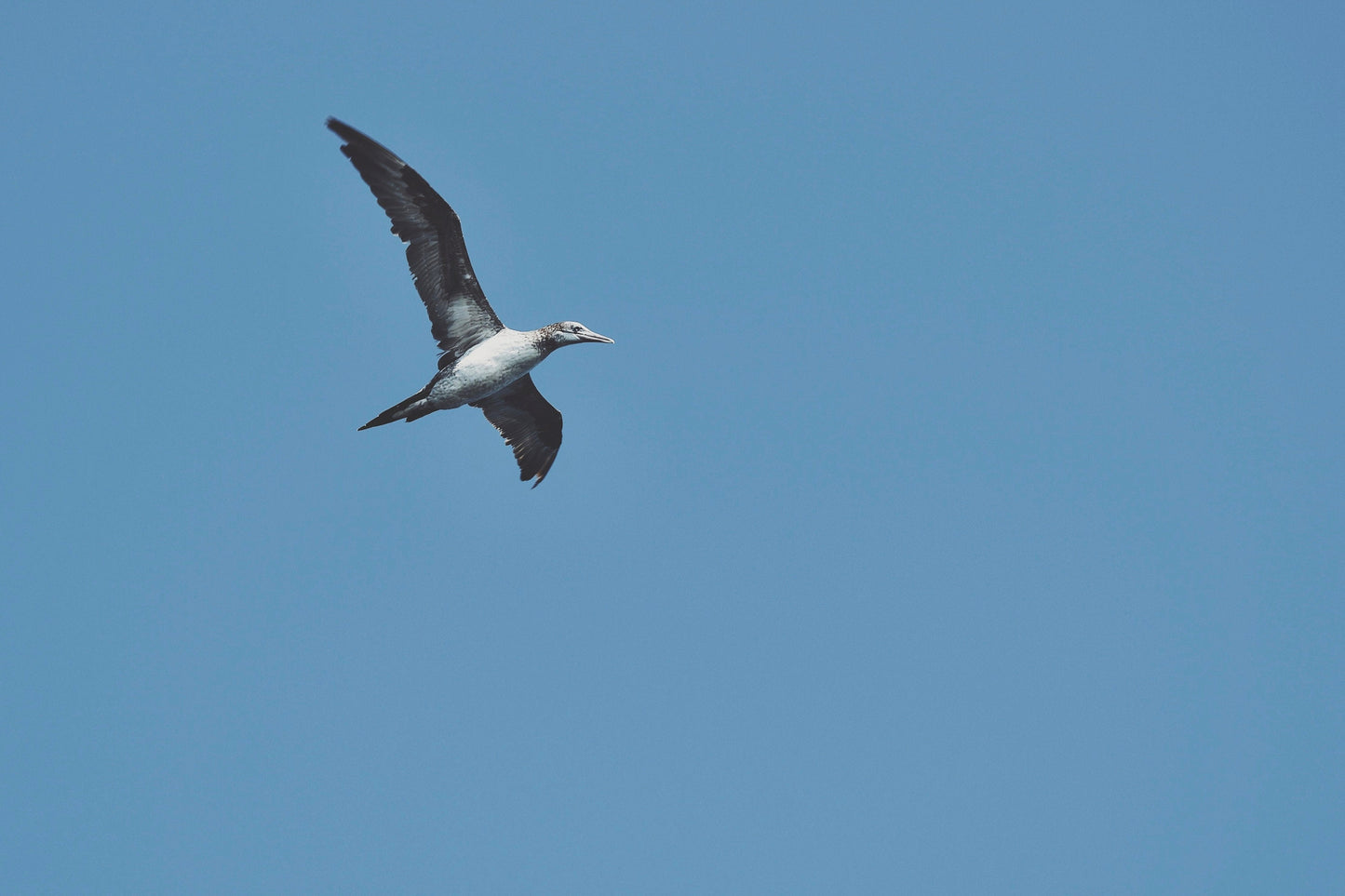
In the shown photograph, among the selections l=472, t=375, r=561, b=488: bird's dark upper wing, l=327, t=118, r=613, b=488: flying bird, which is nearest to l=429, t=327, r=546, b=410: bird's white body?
l=327, t=118, r=613, b=488: flying bird

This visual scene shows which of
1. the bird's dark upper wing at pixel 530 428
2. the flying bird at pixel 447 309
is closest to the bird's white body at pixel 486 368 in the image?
the flying bird at pixel 447 309

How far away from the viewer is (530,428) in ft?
78.1

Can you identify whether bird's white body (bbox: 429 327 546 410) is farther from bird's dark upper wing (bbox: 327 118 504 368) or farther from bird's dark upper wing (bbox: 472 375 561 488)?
bird's dark upper wing (bbox: 472 375 561 488)

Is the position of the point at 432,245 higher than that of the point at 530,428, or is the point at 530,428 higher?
the point at 432,245

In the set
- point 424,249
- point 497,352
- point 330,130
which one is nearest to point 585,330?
point 497,352

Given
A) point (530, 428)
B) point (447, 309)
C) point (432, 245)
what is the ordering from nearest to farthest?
point (432, 245), point (447, 309), point (530, 428)

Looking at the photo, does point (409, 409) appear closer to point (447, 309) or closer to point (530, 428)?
point (447, 309)

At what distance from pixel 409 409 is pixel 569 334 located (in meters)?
3.44

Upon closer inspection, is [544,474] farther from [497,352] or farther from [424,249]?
[424,249]

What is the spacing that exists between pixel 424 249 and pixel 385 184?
1.36m

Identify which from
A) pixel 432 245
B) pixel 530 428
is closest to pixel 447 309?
pixel 432 245

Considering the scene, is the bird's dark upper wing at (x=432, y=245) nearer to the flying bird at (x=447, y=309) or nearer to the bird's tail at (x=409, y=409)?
the flying bird at (x=447, y=309)

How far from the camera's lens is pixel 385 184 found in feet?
63.4

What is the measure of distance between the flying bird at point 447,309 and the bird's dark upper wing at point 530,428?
2.16ft
